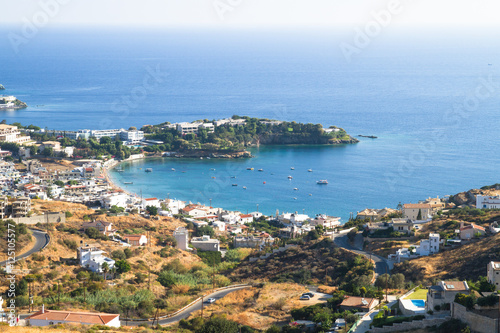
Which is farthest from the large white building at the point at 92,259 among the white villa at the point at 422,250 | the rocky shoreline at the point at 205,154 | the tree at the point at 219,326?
the rocky shoreline at the point at 205,154

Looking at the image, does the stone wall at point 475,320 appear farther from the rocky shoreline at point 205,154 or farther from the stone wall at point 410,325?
the rocky shoreline at point 205,154

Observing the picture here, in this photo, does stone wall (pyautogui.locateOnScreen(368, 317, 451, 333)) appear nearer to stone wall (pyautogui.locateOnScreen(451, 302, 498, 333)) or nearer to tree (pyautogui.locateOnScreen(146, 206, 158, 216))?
stone wall (pyautogui.locateOnScreen(451, 302, 498, 333))

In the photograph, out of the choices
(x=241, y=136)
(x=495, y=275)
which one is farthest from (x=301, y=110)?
(x=495, y=275)

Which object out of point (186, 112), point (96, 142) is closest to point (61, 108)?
point (186, 112)

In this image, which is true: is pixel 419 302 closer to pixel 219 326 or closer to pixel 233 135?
pixel 219 326

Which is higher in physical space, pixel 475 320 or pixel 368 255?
pixel 475 320

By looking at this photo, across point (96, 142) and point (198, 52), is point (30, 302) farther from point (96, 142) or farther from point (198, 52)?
point (198, 52)
